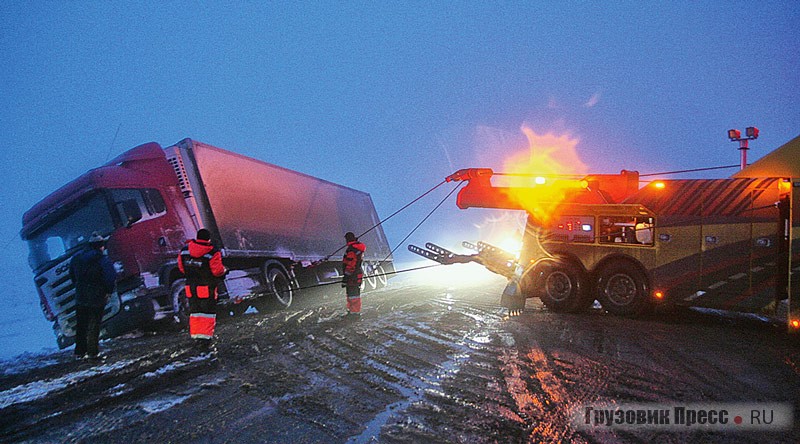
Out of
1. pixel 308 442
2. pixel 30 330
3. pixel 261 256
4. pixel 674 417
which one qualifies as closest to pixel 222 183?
pixel 261 256

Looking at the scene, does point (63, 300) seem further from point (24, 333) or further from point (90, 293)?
point (24, 333)

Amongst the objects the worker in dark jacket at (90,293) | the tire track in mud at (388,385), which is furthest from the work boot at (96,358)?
the tire track in mud at (388,385)

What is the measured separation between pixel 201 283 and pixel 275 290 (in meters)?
4.56

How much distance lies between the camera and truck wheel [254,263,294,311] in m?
10.8

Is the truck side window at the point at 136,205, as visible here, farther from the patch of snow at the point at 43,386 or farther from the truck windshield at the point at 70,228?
the patch of snow at the point at 43,386

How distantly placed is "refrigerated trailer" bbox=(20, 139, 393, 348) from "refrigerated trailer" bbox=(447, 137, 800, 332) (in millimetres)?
5321

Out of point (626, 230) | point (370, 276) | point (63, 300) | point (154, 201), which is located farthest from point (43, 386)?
point (370, 276)

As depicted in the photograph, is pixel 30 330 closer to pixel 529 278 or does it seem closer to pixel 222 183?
pixel 222 183

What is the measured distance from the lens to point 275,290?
36.0 feet

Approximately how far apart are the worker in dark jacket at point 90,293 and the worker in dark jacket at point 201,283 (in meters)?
1.16

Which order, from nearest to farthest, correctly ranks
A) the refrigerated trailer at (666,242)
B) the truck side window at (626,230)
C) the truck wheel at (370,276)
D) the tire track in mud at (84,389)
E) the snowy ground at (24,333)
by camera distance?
the tire track in mud at (84,389) → the refrigerated trailer at (666,242) → the truck side window at (626,230) → the truck wheel at (370,276) → the snowy ground at (24,333)

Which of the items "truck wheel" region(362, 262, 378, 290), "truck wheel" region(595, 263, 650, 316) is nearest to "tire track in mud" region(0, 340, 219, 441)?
"truck wheel" region(595, 263, 650, 316)

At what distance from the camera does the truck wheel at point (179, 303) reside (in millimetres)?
8352

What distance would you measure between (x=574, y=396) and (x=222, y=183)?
8.41 m
